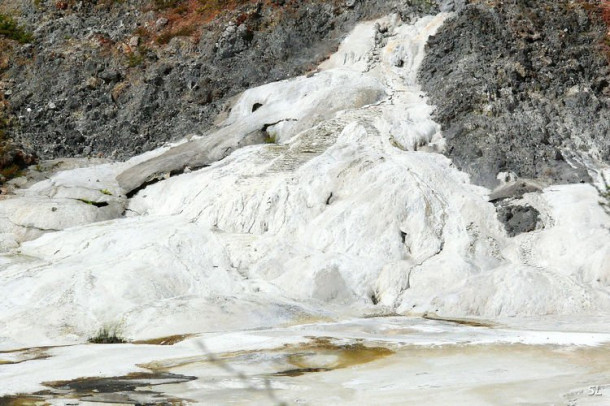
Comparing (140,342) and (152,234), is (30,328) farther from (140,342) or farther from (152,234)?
(152,234)

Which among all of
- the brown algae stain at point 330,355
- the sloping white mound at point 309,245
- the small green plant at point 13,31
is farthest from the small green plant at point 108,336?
the small green plant at point 13,31

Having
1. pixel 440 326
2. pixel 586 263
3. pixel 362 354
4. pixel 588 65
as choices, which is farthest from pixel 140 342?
pixel 588 65

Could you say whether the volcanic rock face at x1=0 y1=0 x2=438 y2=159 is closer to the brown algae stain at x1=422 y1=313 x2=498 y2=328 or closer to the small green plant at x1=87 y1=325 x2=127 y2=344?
the small green plant at x1=87 y1=325 x2=127 y2=344

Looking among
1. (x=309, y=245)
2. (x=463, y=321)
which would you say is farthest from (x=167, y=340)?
(x=463, y=321)

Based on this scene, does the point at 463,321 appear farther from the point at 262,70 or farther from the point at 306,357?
the point at 262,70

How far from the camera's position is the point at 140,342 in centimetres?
1780

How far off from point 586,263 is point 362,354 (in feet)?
32.5

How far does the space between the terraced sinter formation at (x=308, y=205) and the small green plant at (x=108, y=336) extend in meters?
0.06

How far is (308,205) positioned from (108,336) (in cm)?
901

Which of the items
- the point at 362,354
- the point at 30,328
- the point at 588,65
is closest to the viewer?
the point at 362,354

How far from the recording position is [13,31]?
41.8 m

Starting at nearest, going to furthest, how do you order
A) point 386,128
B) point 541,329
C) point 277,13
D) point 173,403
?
point 173,403 < point 541,329 < point 386,128 < point 277,13

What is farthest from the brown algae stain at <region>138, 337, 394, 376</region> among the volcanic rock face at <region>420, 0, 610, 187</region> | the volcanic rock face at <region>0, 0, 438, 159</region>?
the volcanic rock face at <region>0, 0, 438, 159</region>

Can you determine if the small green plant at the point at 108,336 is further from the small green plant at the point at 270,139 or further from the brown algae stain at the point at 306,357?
the small green plant at the point at 270,139
